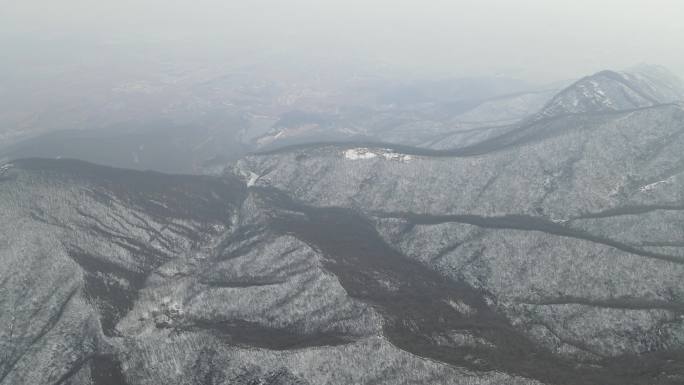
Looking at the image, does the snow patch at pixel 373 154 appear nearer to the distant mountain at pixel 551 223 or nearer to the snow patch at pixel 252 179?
the distant mountain at pixel 551 223

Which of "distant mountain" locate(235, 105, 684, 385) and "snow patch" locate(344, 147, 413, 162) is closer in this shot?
"distant mountain" locate(235, 105, 684, 385)

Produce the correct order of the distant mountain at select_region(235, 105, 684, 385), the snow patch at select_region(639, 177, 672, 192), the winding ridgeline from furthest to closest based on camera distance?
the snow patch at select_region(639, 177, 672, 192), the distant mountain at select_region(235, 105, 684, 385), the winding ridgeline

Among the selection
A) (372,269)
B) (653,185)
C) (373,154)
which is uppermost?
(653,185)

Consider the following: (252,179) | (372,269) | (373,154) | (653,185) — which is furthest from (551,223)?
(252,179)

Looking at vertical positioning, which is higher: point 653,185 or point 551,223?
point 653,185

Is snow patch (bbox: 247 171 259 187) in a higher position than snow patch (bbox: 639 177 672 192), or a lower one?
lower

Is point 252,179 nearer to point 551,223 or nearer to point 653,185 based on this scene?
point 551,223

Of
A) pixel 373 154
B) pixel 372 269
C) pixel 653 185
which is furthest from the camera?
pixel 373 154

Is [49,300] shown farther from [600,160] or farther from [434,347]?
[600,160]

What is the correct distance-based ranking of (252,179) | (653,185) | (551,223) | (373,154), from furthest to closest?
1. (252,179)
2. (373,154)
3. (653,185)
4. (551,223)

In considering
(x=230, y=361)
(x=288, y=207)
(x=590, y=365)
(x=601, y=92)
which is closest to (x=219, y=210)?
(x=288, y=207)

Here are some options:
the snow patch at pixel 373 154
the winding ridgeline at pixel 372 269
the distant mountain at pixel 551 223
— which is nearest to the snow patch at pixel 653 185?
the distant mountain at pixel 551 223

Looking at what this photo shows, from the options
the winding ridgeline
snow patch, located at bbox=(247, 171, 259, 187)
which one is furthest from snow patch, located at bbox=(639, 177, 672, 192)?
snow patch, located at bbox=(247, 171, 259, 187)

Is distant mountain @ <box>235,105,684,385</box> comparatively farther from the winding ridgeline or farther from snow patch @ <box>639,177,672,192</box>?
the winding ridgeline
